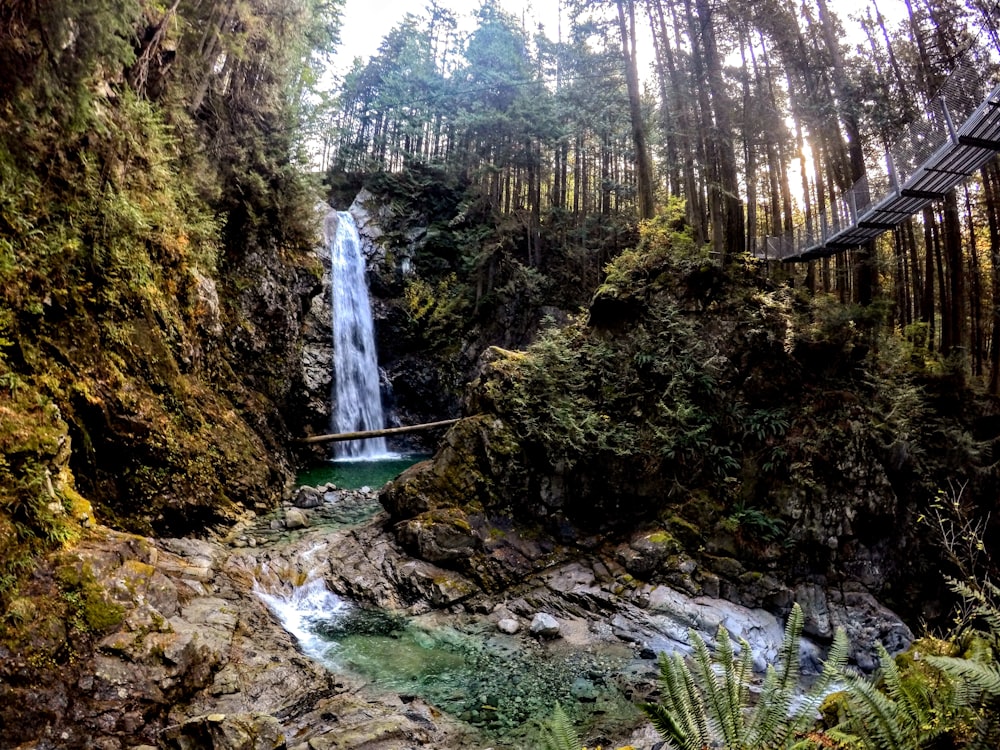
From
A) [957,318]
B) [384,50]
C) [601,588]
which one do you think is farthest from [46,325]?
[384,50]

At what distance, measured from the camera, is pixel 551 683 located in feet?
21.0

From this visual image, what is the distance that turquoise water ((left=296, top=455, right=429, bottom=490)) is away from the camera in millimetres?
14177

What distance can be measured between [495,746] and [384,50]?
38.7 m

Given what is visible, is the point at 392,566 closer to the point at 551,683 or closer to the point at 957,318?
the point at 551,683

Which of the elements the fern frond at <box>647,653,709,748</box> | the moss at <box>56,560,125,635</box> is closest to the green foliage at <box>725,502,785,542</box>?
the fern frond at <box>647,653,709,748</box>

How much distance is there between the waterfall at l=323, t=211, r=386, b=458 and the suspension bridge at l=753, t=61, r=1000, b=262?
1581 cm

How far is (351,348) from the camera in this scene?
67.2ft

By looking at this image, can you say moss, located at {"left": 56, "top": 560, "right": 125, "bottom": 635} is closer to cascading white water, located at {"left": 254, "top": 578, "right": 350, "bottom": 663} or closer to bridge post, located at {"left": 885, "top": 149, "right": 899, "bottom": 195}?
cascading white water, located at {"left": 254, "top": 578, "right": 350, "bottom": 663}

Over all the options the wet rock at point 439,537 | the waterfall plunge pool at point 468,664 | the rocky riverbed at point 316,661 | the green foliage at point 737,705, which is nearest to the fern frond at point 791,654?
the green foliage at point 737,705

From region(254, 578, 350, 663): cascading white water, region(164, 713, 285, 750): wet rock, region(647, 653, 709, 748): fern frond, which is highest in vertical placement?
region(647, 653, 709, 748): fern frond

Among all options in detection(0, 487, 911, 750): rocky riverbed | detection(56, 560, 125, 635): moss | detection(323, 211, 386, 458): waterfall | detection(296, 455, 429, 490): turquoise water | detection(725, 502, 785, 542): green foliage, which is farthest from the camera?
detection(323, 211, 386, 458): waterfall

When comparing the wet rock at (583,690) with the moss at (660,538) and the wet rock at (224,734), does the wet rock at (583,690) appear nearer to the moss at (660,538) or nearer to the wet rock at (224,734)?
the moss at (660,538)

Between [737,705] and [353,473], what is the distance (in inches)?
559

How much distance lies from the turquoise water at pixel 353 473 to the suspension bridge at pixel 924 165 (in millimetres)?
13367
